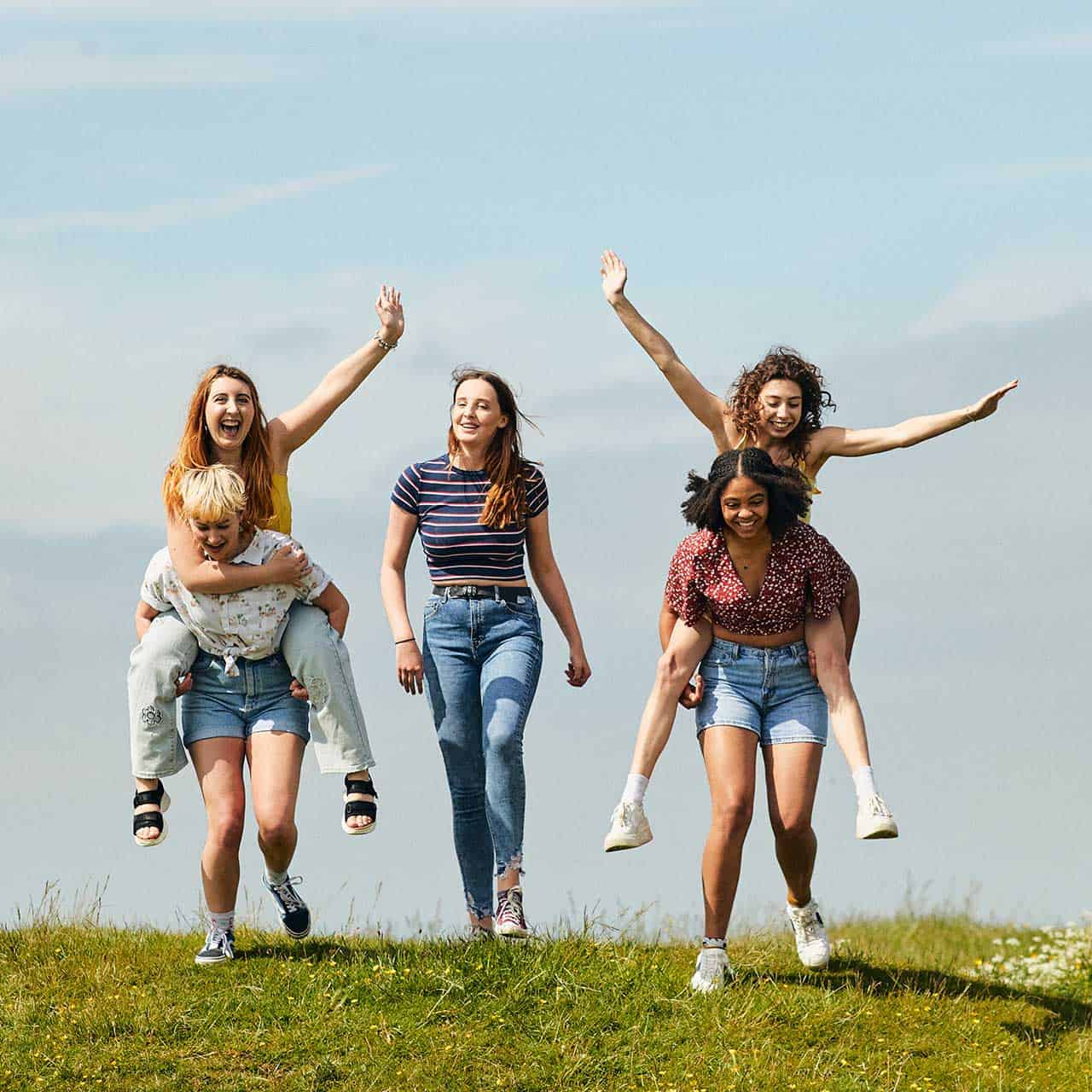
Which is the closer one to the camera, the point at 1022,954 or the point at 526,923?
the point at 526,923

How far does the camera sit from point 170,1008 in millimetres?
8570

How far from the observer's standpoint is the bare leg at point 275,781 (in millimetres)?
8375

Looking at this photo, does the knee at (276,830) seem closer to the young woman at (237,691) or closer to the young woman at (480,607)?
A: the young woman at (237,691)

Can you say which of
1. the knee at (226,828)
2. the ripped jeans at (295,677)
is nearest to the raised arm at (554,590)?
the ripped jeans at (295,677)

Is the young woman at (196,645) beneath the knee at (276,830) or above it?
above

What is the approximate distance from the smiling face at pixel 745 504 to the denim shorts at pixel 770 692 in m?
0.69

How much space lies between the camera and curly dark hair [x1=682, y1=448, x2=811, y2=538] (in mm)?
8273

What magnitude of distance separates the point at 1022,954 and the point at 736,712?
818 cm

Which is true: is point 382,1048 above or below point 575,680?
below

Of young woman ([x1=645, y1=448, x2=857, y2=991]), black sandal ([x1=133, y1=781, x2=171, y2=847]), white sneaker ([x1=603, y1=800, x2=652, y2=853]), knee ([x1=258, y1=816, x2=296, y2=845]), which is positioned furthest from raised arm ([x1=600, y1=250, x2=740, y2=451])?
black sandal ([x1=133, y1=781, x2=171, y2=847])

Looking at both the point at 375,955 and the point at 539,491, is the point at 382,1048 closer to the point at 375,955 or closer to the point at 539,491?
the point at 375,955

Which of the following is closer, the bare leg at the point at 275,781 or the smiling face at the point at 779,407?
the bare leg at the point at 275,781

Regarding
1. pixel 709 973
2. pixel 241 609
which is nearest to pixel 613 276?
pixel 241 609

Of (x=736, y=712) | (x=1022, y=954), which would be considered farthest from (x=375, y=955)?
(x=1022, y=954)
